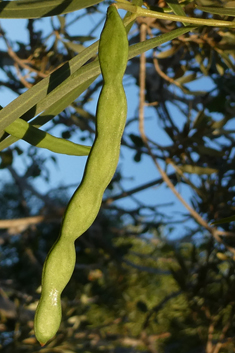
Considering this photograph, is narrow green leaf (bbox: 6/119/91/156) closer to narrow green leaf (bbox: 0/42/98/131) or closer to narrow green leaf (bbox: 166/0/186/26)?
narrow green leaf (bbox: 0/42/98/131)

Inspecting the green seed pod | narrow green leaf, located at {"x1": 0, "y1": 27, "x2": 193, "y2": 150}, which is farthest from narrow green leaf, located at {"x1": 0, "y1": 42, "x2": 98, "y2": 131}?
the green seed pod

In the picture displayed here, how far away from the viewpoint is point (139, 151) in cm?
202

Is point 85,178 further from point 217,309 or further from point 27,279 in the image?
Result: point 27,279

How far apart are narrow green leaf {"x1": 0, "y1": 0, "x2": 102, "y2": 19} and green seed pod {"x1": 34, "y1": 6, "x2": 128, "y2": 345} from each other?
0.12 meters

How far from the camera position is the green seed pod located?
469 mm

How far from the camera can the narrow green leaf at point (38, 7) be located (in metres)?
0.57

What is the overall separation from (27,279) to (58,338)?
9.20 feet

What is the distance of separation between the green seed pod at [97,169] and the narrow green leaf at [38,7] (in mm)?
123

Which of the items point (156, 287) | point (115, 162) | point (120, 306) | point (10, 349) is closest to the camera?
point (115, 162)

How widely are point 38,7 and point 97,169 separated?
0.86ft

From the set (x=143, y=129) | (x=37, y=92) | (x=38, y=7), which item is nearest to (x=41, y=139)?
(x=37, y=92)

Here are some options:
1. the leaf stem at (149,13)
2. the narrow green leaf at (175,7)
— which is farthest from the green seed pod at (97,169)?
the narrow green leaf at (175,7)

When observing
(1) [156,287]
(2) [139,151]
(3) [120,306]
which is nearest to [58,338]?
(2) [139,151]

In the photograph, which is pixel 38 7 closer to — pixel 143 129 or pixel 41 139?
pixel 41 139
